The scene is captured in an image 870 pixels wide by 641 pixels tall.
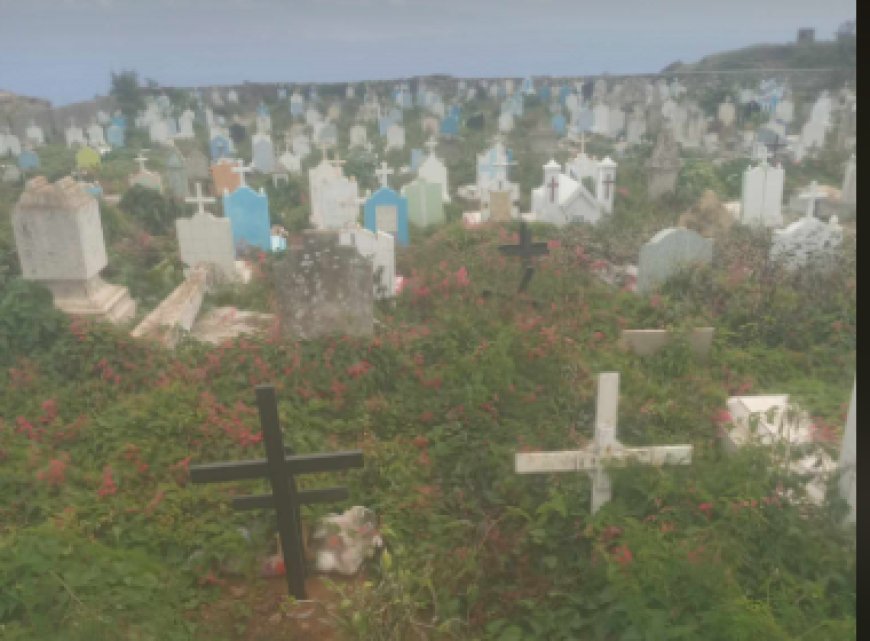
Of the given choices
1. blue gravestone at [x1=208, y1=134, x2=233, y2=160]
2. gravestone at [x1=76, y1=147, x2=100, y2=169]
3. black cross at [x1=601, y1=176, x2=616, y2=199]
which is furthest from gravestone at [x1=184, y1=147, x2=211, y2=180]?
black cross at [x1=601, y1=176, x2=616, y2=199]

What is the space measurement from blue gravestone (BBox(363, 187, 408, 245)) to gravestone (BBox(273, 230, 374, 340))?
3260mm

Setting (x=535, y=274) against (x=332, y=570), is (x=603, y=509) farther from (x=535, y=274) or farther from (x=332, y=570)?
(x=535, y=274)

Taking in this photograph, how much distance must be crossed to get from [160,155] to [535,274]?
13.7 meters

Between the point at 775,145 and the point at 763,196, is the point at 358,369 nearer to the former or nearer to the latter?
the point at 763,196

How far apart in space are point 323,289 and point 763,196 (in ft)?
23.0

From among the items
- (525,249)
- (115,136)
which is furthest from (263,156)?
(525,249)

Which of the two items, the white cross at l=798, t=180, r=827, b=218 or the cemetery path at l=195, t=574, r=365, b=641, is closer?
the cemetery path at l=195, t=574, r=365, b=641

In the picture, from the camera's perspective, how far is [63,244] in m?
6.36

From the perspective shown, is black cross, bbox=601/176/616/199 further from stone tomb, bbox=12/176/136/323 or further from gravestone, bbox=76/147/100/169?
gravestone, bbox=76/147/100/169

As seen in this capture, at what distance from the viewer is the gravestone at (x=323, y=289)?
19.8ft

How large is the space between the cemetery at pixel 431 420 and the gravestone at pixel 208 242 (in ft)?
0.11

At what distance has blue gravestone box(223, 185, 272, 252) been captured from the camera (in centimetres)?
928

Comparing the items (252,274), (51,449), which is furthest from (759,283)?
(51,449)

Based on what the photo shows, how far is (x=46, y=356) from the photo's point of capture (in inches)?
216
